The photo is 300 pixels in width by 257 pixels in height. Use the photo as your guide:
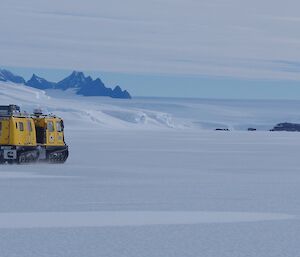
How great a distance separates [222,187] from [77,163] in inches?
472


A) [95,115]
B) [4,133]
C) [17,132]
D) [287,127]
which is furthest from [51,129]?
[287,127]

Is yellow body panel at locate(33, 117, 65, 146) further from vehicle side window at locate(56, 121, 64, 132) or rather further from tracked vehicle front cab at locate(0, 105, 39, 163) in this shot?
tracked vehicle front cab at locate(0, 105, 39, 163)

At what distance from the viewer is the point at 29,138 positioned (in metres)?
34.0

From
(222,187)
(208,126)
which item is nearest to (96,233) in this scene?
(222,187)

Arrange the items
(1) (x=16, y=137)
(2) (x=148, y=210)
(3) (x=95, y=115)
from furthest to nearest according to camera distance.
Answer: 1. (3) (x=95, y=115)
2. (1) (x=16, y=137)
3. (2) (x=148, y=210)

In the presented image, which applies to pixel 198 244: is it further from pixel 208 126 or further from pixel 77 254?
pixel 208 126

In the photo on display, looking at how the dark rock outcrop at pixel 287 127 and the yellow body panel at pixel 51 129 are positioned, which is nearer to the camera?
the yellow body panel at pixel 51 129

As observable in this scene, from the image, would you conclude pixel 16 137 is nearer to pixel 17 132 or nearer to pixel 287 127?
pixel 17 132

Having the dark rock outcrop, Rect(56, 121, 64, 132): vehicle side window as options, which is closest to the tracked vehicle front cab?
Rect(56, 121, 64, 132): vehicle side window

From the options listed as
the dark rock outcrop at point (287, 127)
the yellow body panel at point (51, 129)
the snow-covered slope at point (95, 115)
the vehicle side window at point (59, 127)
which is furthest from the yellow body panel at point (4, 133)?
the dark rock outcrop at point (287, 127)

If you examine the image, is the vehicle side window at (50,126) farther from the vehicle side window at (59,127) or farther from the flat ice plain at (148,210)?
the flat ice plain at (148,210)

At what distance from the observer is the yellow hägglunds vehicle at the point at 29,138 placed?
33031 mm

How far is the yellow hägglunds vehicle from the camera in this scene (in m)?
33.0

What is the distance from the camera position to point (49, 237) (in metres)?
13.5
